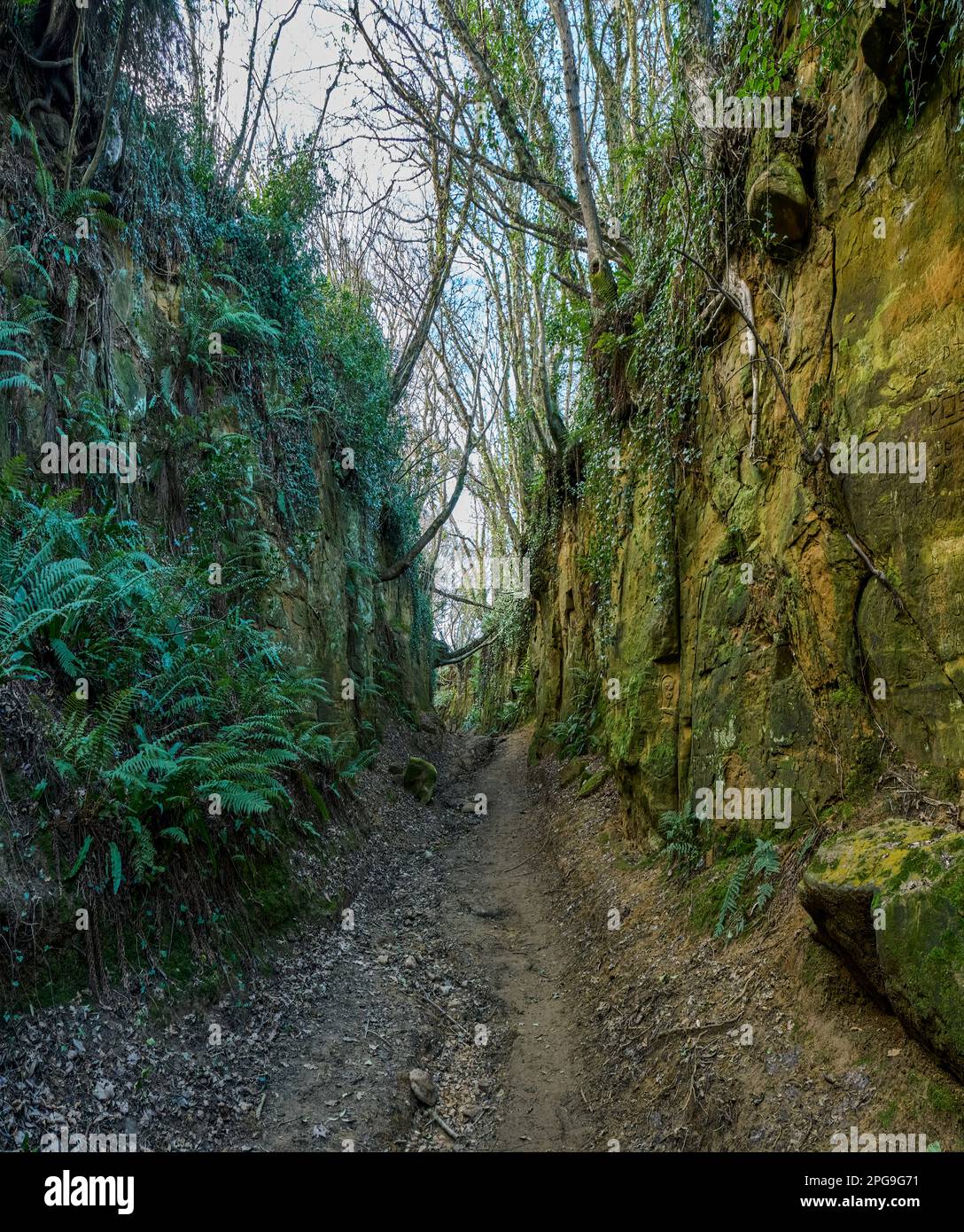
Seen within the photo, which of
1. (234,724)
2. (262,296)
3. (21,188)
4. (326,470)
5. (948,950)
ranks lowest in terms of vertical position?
(948,950)

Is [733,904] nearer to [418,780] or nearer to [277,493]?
[277,493]

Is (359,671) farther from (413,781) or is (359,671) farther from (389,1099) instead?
(389,1099)

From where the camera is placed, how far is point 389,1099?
4.45 m

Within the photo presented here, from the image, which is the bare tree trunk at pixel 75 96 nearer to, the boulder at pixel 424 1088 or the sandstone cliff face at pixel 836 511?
the sandstone cliff face at pixel 836 511

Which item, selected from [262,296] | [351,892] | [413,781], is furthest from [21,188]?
[413,781]

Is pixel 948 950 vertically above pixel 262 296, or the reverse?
Answer: pixel 262 296

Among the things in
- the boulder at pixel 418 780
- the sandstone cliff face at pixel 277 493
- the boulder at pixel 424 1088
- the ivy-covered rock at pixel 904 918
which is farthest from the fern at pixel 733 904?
the boulder at pixel 418 780

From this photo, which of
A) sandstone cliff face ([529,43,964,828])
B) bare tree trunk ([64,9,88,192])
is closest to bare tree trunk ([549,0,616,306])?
sandstone cliff face ([529,43,964,828])

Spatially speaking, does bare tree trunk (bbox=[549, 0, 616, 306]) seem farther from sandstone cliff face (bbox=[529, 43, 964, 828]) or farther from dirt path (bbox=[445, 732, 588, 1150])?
dirt path (bbox=[445, 732, 588, 1150])

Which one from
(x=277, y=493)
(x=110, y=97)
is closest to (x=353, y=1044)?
(x=277, y=493)

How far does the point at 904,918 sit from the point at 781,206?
5.21m

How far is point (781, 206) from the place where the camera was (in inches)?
206

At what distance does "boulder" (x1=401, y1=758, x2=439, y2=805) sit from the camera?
39.5ft
